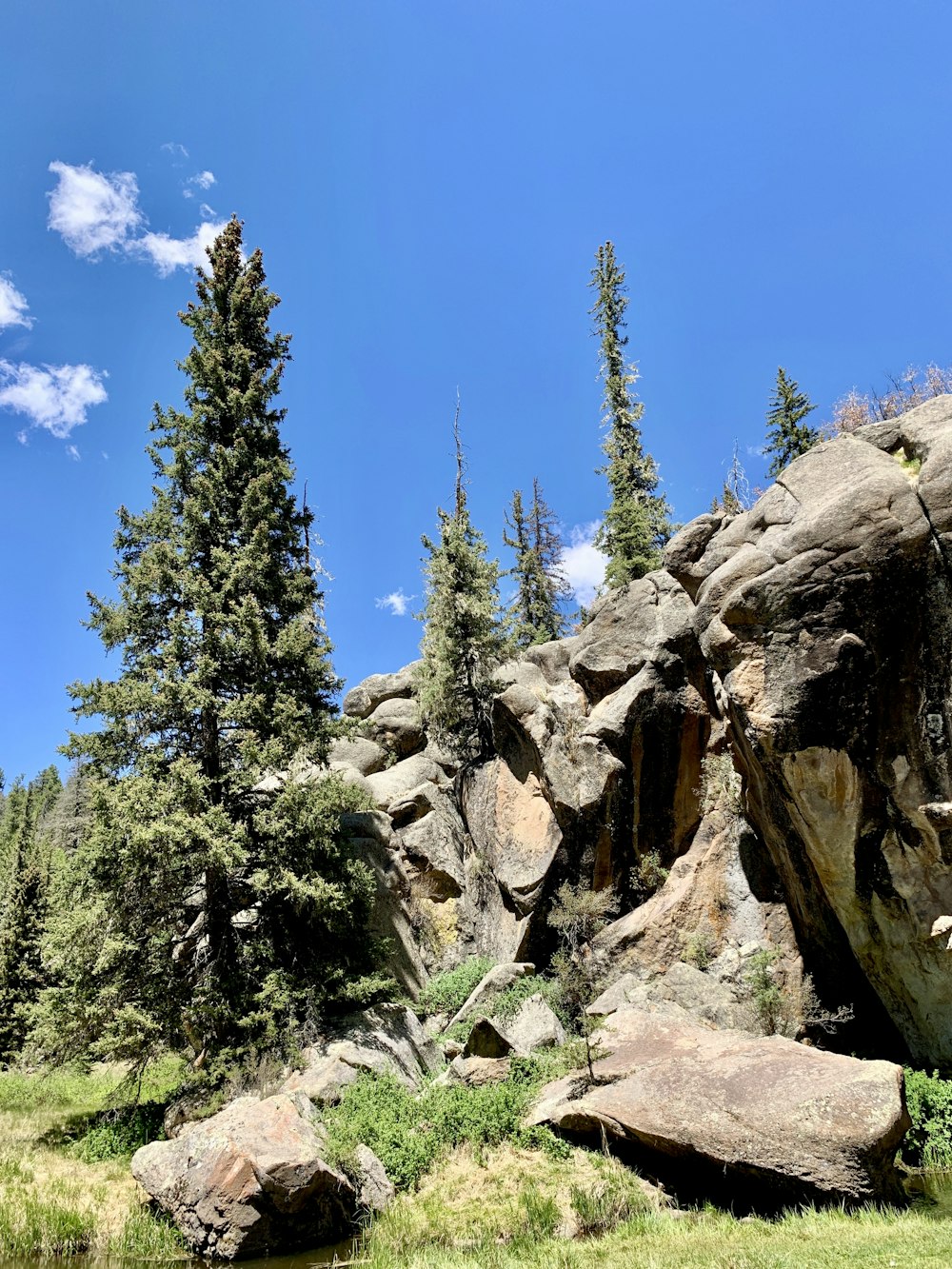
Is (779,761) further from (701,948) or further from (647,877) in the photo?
(647,877)

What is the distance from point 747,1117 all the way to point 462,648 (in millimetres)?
18632

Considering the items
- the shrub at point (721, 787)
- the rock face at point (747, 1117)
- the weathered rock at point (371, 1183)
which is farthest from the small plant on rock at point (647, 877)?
the weathered rock at point (371, 1183)

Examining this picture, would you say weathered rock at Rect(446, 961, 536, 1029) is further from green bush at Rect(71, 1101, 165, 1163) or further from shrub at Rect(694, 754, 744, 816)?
green bush at Rect(71, 1101, 165, 1163)

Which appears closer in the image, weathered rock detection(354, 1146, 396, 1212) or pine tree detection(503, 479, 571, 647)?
weathered rock detection(354, 1146, 396, 1212)

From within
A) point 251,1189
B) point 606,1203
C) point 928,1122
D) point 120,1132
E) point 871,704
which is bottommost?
point 606,1203

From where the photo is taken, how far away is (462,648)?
26.9 meters

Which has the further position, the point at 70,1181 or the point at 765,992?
the point at 765,992

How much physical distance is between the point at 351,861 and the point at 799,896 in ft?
33.1

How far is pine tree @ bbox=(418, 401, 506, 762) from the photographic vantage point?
26656 millimetres

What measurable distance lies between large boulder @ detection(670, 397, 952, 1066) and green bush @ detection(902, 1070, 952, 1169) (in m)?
0.71

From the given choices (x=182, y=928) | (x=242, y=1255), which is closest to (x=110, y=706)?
(x=182, y=928)

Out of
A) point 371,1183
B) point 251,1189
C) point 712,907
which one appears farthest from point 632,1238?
point 712,907

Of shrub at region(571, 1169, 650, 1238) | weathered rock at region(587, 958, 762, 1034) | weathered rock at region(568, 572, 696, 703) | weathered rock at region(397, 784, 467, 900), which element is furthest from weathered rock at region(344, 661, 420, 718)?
shrub at region(571, 1169, 650, 1238)

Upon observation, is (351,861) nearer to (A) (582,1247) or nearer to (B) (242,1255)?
(B) (242,1255)
